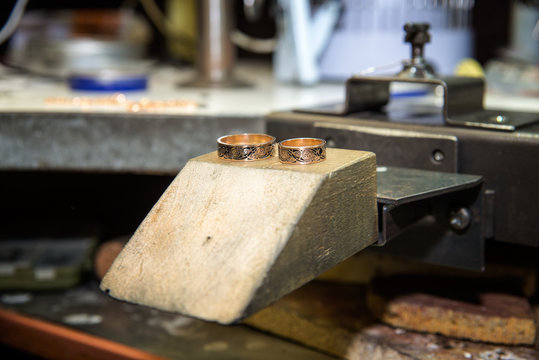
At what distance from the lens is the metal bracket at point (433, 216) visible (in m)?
0.59

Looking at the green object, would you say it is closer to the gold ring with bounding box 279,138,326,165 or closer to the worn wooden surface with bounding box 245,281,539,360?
the worn wooden surface with bounding box 245,281,539,360

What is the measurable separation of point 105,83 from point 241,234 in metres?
0.86

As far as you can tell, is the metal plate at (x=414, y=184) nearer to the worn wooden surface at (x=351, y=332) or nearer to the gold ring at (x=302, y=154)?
the gold ring at (x=302, y=154)

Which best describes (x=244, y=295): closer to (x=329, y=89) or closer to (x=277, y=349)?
(x=277, y=349)

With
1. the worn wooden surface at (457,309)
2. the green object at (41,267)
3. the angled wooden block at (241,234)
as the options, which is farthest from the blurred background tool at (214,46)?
the angled wooden block at (241,234)

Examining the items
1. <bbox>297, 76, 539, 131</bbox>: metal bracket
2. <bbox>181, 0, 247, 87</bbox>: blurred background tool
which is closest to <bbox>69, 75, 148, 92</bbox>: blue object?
<bbox>181, 0, 247, 87</bbox>: blurred background tool

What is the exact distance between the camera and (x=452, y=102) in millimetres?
764

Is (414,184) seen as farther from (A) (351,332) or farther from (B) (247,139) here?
(A) (351,332)

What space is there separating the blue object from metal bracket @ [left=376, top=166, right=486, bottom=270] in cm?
71

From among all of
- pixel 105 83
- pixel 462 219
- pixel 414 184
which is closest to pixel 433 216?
pixel 462 219

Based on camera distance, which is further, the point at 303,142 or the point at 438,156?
the point at 438,156

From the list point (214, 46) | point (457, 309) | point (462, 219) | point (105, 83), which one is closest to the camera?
point (462, 219)

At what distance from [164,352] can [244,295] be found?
627 millimetres

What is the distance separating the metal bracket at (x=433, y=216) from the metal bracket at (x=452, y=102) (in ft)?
0.33
